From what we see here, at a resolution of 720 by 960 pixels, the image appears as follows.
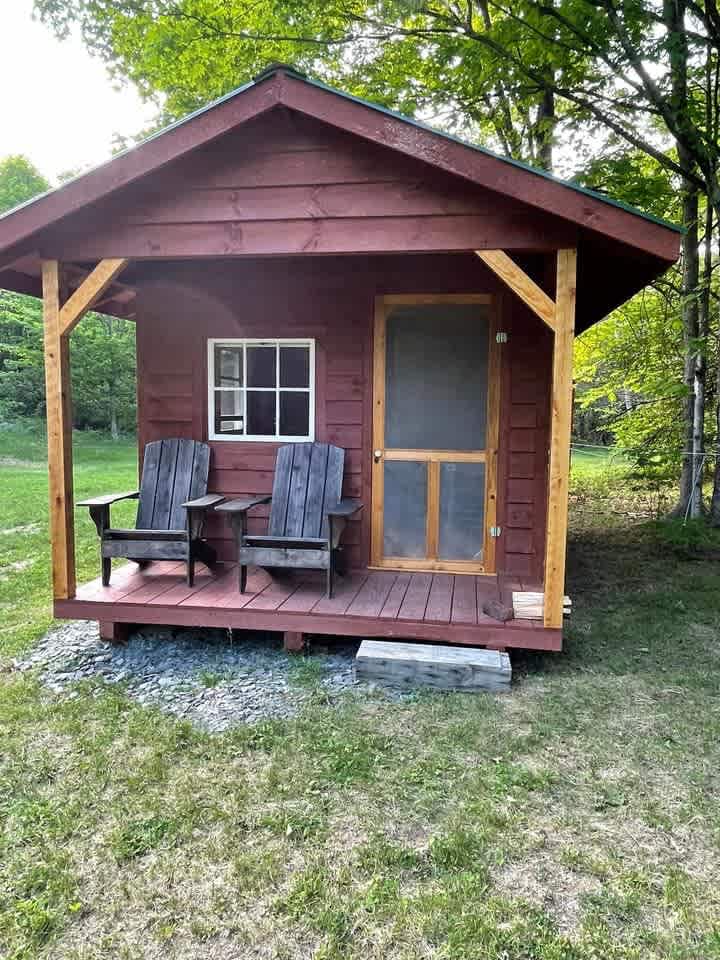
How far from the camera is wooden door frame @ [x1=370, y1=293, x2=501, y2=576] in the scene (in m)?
4.11

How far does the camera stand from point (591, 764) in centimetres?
240

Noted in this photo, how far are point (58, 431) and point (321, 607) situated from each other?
1.71 m

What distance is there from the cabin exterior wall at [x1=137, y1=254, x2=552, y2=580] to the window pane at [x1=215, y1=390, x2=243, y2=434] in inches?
3.7

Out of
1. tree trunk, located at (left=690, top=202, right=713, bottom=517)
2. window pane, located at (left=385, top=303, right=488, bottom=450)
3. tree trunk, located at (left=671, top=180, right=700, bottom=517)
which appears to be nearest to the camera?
window pane, located at (left=385, top=303, right=488, bottom=450)

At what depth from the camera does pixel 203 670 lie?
328 cm

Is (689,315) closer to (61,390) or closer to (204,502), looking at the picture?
(204,502)

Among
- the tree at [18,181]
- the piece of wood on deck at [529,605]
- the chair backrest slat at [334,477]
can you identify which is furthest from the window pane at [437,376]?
the tree at [18,181]

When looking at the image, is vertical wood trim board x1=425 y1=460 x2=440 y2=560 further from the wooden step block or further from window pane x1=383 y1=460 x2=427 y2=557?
the wooden step block

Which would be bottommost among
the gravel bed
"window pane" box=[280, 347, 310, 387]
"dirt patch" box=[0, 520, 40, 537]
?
the gravel bed

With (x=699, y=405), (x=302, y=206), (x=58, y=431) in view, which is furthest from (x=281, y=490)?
(x=699, y=405)

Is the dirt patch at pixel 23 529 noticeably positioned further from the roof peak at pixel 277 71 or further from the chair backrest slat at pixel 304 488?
the roof peak at pixel 277 71

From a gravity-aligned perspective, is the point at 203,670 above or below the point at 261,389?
below

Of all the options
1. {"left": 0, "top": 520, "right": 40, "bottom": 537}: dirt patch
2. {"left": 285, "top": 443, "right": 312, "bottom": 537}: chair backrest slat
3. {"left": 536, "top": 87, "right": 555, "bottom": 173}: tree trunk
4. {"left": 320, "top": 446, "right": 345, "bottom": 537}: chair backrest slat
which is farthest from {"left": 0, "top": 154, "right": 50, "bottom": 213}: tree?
{"left": 320, "top": 446, "right": 345, "bottom": 537}: chair backrest slat

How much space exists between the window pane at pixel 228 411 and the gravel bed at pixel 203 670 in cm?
143
